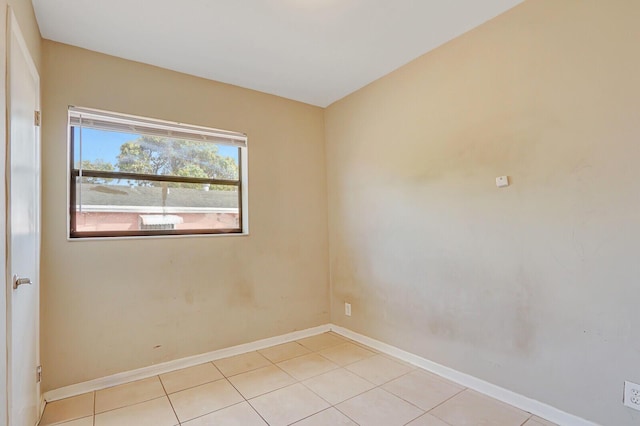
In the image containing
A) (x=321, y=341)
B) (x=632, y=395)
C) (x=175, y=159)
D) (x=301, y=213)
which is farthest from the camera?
(x=301, y=213)

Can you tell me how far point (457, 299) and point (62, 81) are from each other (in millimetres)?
3232

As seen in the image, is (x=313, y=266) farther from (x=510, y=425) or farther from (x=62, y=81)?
(x=62, y=81)

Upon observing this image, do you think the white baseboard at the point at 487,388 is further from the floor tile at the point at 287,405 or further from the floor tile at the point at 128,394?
the floor tile at the point at 128,394

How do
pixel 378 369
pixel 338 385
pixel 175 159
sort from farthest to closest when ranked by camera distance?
pixel 175 159 < pixel 378 369 < pixel 338 385

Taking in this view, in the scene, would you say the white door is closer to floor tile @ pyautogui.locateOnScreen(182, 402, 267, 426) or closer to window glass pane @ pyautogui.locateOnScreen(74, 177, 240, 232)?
window glass pane @ pyautogui.locateOnScreen(74, 177, 240, 232)

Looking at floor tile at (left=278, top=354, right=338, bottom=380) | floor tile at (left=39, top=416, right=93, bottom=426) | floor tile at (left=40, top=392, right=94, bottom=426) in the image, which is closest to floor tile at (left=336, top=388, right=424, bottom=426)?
floor tile at (left=278, top=354, right=338, bottom=380)

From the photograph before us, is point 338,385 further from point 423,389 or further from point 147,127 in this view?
point 147,127

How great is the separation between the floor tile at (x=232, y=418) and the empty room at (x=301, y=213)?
0.04 feet

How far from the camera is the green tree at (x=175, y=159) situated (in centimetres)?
261

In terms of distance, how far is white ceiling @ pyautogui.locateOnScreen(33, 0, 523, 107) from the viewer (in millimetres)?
1977

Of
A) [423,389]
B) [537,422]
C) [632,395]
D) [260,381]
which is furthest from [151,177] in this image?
[632,395]

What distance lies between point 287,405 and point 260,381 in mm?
408

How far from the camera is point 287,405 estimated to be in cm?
209

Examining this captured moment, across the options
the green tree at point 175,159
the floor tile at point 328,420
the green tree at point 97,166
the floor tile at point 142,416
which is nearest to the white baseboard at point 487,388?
the floor tile at point 328,420
